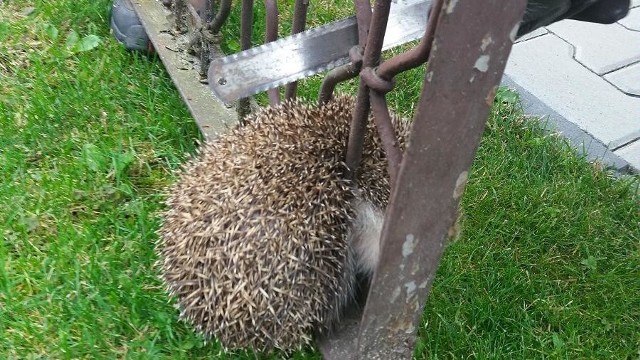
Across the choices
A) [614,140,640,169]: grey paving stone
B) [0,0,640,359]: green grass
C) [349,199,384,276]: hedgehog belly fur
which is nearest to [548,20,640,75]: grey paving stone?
[614,140,640,169]: grey paving stone

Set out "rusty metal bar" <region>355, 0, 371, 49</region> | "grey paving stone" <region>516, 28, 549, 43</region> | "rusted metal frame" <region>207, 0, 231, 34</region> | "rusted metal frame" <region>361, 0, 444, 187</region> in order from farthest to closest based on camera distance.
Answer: "grey paving stone" <region>516, 28, 549, 43</region> < "rusted metal frame" <region>207, 0, 231, 34</region> < "rusty metal bar" <region>355, 0, 371, 49</region> < "rusted metal frame" <region>361, 0, 444, 187</region>

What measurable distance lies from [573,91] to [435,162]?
2250 millimetres

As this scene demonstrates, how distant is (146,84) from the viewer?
309 cm

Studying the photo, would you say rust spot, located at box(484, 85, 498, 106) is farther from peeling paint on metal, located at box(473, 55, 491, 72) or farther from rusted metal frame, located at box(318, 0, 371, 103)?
rusted metal frame, located at box(318, 0, 371, 103)

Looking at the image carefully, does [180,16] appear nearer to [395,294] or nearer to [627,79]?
[395,294]

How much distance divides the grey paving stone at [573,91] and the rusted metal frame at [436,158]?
6.17 feet

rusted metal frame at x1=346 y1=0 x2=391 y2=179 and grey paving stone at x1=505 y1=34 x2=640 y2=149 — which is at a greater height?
rusted metal frame at x1=346 y1=0 x2=391 y2=179

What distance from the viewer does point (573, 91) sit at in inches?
135

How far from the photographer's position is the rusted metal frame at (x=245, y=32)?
2.41 m

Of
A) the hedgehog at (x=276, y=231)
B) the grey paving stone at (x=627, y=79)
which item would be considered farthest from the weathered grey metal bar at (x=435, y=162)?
the grey paving stone at (x=627, y=79)

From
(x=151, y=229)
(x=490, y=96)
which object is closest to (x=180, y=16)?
(x=151, y=229)

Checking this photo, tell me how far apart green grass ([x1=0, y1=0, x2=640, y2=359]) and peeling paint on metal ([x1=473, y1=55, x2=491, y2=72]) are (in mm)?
1104

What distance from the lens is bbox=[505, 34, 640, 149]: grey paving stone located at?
3.24 metres

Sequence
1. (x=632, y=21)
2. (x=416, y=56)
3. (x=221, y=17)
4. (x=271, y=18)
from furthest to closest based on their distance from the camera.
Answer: (x=632, y=21) → (x=221, y=17) → (x=271, y=18) → (x=416, y=56)
